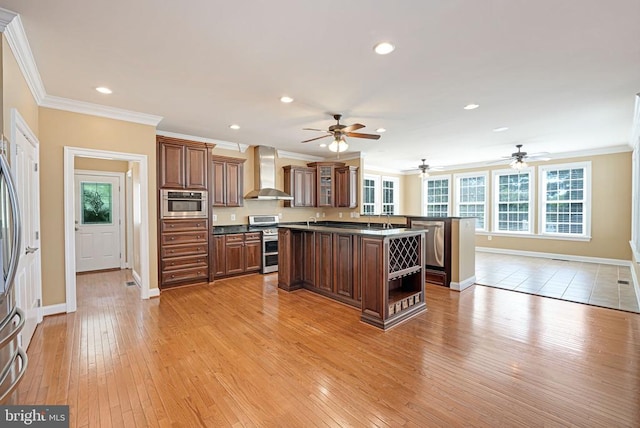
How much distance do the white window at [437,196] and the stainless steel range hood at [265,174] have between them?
591cm

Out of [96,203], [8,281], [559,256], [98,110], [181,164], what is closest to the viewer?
[8,281]

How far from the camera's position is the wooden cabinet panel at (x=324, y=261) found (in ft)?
14.4

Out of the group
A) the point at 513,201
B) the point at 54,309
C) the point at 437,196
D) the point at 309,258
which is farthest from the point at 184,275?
the point at 513,201

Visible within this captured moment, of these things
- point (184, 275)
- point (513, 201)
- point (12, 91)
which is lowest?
point (184, 275)

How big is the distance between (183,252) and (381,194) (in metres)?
6.98

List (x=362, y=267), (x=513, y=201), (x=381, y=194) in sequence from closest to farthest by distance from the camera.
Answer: (x=362, y=267)
(x=513, y=201)
(x=381, y=194)

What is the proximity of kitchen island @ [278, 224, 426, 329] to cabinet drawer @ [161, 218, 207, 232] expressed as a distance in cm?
148

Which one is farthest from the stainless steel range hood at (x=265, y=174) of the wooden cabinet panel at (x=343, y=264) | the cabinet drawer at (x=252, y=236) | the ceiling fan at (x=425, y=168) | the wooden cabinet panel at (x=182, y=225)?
the ceiling fan at (x=425, y=168)

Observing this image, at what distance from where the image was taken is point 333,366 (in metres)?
2.58

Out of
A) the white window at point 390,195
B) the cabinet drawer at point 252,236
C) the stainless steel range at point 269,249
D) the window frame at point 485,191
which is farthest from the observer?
the white window at point 390,195

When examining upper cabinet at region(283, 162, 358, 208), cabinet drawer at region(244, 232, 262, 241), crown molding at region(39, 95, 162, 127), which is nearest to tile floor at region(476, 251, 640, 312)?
upper cabinet at region(283, 162, 358, 208)

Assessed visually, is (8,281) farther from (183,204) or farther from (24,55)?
(183,204)

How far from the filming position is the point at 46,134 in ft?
12.1

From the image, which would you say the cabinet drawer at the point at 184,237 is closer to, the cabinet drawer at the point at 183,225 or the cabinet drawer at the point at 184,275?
the cabinet drawer at the point at 183,225
